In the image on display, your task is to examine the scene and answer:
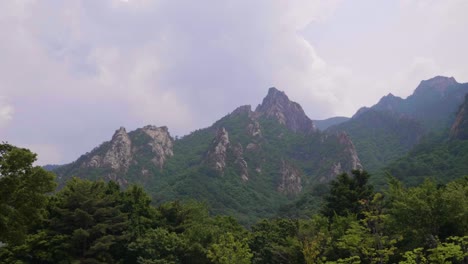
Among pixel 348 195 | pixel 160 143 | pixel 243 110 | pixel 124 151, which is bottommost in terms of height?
pixel 348 195

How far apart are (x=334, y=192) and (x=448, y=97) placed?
147360 mm

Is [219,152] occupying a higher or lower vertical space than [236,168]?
higher

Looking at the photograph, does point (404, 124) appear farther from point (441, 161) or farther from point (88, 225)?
point (88, 225)

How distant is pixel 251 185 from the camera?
115000 mm

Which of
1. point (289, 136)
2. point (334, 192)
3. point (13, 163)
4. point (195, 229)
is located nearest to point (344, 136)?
point (289, 136)

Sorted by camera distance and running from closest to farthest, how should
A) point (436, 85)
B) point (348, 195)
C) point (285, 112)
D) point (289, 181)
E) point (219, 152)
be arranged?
1. point (348, 195)
2. point (219, 152)
3. point (289, 181)
4. point (285, 112)
5. point (436, 85)

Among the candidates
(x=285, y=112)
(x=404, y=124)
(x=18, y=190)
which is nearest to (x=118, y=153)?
(x=285, y=112)

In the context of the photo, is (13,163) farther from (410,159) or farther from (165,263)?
(410,159)

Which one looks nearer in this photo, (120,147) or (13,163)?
(13,163)

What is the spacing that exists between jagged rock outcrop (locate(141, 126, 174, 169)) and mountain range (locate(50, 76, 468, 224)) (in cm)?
32

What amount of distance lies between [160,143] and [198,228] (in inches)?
4032

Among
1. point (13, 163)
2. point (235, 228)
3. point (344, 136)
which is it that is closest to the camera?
point (13, 163)

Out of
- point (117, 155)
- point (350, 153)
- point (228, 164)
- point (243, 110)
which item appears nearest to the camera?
point (117, 155)

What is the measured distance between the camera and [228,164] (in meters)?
118
